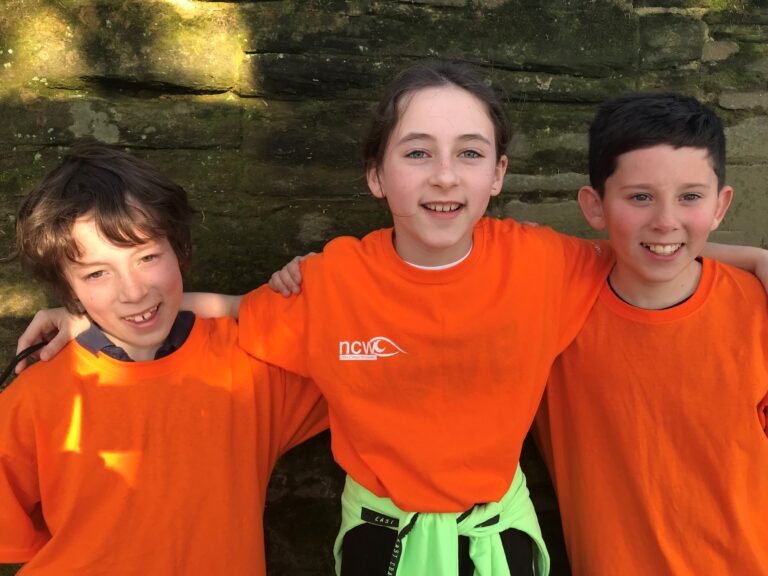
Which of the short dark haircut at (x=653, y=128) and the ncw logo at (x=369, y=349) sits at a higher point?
the short dark haircut at (x=653, y=128)

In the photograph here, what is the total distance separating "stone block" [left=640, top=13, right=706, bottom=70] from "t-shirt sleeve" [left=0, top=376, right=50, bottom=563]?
86.1 inches

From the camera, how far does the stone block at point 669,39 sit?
229cm

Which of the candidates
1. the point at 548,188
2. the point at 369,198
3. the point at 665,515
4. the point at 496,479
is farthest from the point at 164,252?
the point at 665,515

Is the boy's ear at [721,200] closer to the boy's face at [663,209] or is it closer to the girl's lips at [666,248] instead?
the boy's face at [663,209]

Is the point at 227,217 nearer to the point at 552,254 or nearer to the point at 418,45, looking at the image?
the point at 418,45

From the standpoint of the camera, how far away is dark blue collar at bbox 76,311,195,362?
6.03 feet

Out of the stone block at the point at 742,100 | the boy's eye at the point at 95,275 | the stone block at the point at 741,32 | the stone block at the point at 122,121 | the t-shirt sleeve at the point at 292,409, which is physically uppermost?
the stone block at the point at 741,32

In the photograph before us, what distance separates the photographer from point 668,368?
1866 millimetres

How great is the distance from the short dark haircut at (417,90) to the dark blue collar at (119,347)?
706mm

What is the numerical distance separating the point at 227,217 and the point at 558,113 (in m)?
1.17

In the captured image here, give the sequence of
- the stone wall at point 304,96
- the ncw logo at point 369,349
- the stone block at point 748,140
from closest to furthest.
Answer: the ncw logo at point 369,349, the stone wall at point 304,96, the stone block at point 748,140

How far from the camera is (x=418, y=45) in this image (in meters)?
2.20

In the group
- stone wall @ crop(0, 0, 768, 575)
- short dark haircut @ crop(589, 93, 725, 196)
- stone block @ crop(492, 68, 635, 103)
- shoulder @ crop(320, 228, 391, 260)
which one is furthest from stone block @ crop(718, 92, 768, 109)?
shoulder @ crop(320, 228, 391, 260)

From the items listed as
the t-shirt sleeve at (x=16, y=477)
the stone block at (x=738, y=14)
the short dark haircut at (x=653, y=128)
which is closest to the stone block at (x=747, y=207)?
the stone block at (x=738, y=14)
